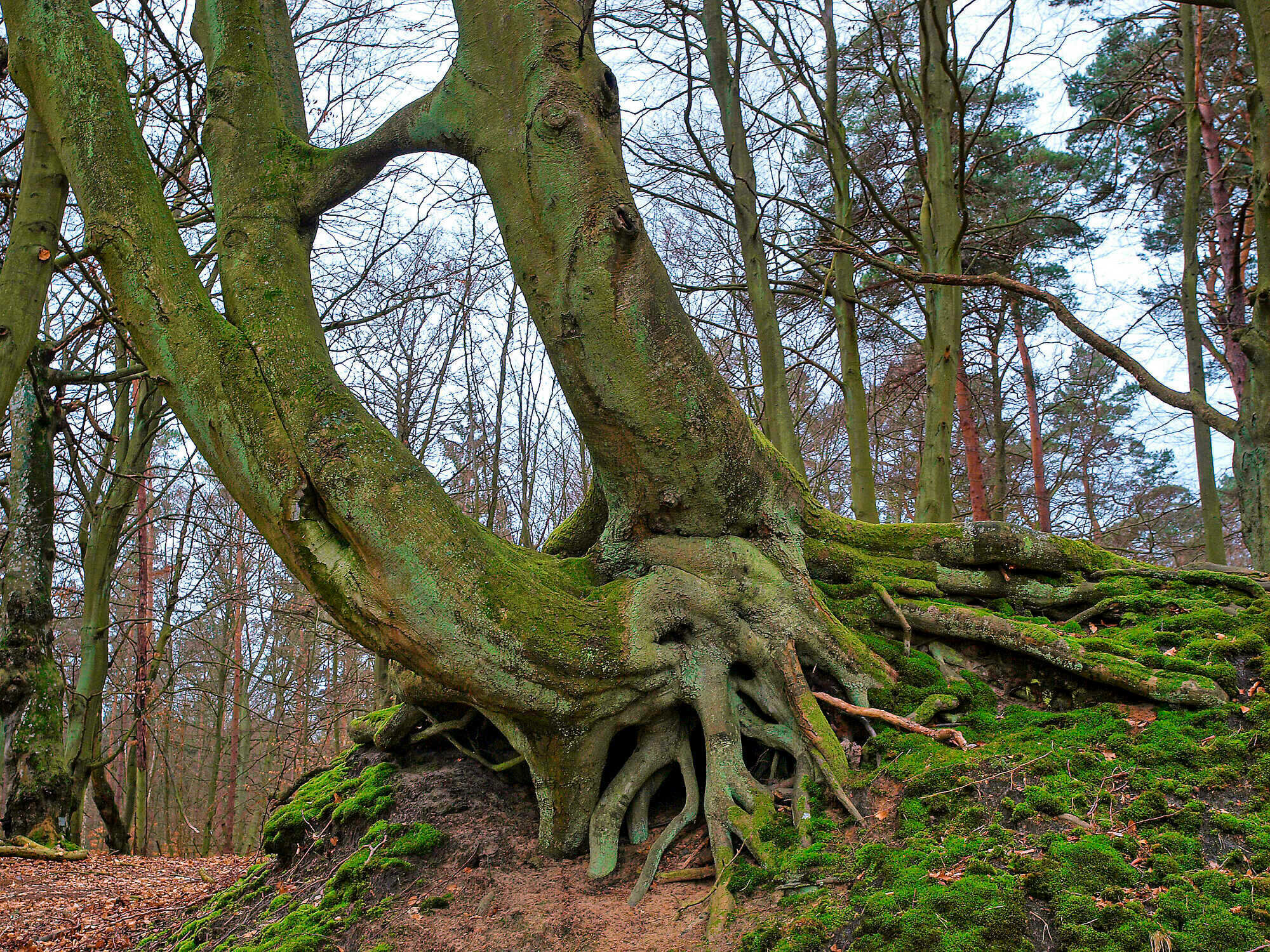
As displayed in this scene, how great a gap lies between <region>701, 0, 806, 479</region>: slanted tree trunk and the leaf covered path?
5.67 meters

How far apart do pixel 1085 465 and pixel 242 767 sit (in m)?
18.5

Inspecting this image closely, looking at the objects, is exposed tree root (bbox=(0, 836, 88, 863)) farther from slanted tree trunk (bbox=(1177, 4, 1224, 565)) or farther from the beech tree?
slanted tree trunk (bbox=(1177, 4, 1224, 565))

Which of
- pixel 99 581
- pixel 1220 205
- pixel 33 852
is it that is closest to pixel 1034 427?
pixel 1220 205

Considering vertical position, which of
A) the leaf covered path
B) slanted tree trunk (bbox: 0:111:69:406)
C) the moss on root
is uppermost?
slanted tree trunk (bbox: 0:111:69:406)

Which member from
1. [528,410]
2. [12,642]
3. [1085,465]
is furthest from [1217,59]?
[12,642]

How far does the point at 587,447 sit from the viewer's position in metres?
3.70

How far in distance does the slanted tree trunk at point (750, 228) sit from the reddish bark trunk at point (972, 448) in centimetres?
524

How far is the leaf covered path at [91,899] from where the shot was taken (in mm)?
4184

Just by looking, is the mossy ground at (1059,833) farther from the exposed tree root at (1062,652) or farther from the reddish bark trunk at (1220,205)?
the reddish bark trunk at (1220,205)

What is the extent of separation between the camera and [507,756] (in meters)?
4.06

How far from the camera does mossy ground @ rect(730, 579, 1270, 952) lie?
84.0 inches

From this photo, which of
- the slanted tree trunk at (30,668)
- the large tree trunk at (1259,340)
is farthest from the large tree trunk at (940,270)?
the slanted tree trunk at (30,668)

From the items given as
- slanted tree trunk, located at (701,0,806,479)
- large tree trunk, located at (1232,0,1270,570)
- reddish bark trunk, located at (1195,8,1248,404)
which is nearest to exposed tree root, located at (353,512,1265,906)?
large tree trunk, located at (1232,0,1270,570)

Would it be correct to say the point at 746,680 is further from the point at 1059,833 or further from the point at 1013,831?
the point at 1059,833
